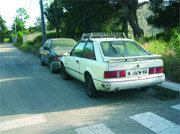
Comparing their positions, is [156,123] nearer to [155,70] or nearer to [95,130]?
[95,130]

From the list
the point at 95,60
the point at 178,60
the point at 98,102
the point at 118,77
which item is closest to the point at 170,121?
the point at 118,77

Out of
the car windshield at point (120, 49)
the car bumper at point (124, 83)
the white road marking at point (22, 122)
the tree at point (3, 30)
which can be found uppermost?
the tree at point (3, 30)

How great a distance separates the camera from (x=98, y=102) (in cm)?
508

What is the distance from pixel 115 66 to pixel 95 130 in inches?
64.1

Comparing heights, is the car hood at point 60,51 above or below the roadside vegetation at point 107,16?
below

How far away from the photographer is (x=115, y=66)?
4598 mm

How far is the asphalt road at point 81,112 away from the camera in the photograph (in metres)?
3.65

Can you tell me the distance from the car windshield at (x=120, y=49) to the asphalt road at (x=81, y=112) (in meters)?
1.17

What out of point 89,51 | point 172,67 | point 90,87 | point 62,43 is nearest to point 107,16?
point 62,43

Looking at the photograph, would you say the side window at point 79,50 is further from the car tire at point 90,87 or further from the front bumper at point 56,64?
the front bumper at point 56,64

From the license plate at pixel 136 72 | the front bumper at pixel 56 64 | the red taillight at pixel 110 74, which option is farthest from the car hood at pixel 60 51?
the license plate at pixel 136 72

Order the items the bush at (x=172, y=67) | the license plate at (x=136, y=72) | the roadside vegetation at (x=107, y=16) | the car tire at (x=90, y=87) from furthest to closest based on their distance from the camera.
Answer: the roadside vegetation at (x=107, y=16) → the bush at (x=172, y=67) → the car tire at (x=90, y=87) → the license plate at (x=136, y=72)

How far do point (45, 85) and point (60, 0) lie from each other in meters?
13.3

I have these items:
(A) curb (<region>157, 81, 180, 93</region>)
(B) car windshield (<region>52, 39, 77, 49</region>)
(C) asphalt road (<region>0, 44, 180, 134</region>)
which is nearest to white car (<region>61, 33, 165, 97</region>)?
(C) asphalt road (<region>0, 44, 180, 134</region>)
